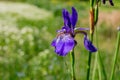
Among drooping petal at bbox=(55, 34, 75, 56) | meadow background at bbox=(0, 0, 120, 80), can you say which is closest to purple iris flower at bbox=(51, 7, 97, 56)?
drooping petal at bbox=(55, 34, 75, 56)

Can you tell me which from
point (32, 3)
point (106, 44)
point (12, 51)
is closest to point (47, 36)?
point (106, 44)

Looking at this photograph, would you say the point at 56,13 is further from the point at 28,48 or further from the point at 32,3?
the point at 28,48

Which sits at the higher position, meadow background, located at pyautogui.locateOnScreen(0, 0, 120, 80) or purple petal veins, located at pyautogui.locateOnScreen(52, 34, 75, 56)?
purple petal veins, located at pyautogui.locateOnScreen(52, 34, 75, 56)

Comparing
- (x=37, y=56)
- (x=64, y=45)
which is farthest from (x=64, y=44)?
(x=37, y=56)

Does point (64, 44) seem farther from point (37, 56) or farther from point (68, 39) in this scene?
point (37, 56)

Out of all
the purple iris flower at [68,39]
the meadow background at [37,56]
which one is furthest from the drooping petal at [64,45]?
the meadow background at [37,56]

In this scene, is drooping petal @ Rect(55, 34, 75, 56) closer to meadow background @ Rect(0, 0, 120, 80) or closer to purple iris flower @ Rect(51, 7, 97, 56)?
purple iris flower @ Rect(51, 7, 97, 56)

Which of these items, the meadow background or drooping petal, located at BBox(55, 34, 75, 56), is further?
the meadow background

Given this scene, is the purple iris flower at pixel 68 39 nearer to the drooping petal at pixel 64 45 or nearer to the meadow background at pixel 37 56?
the drooping petal at pixel 64 45
